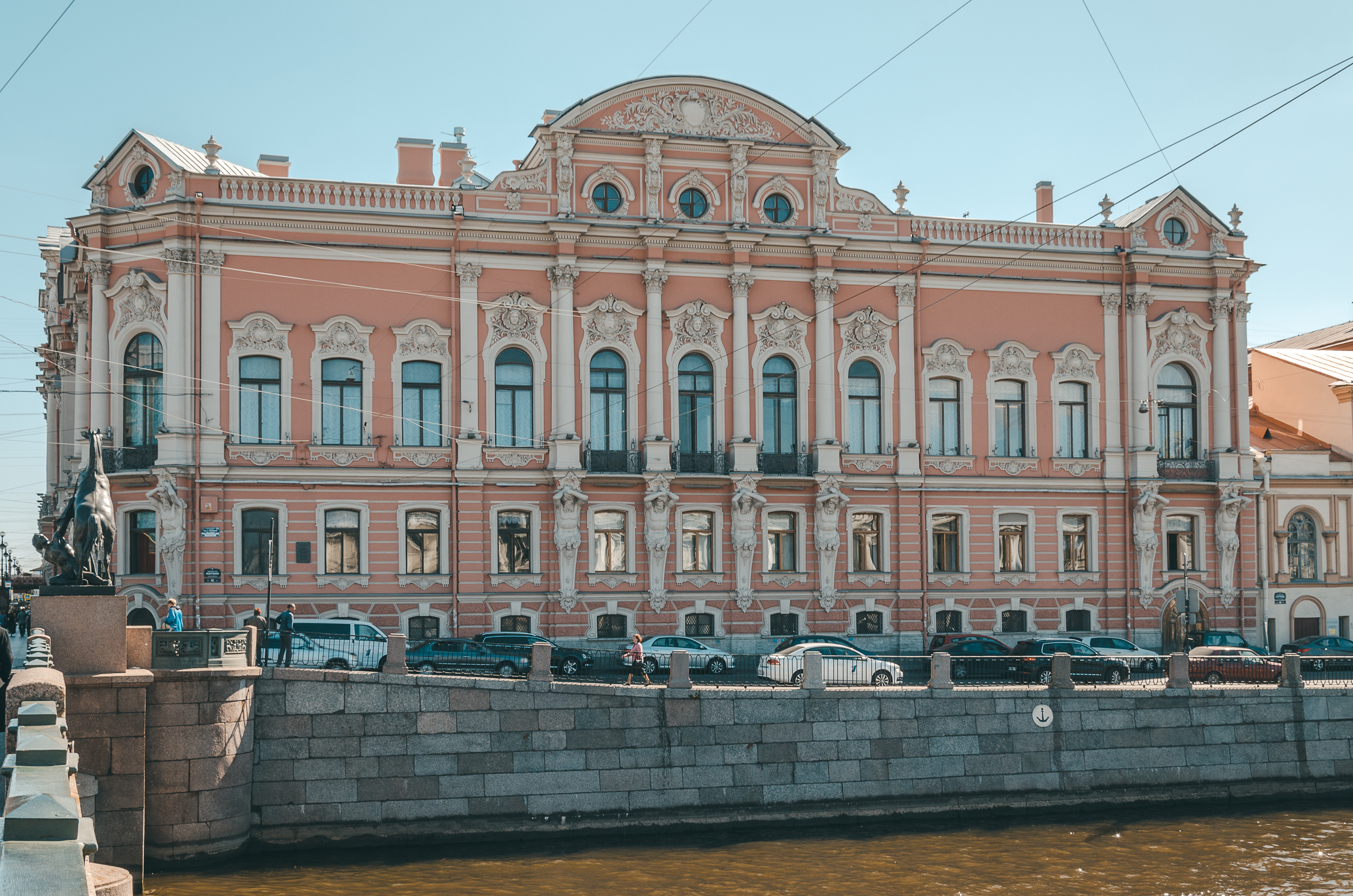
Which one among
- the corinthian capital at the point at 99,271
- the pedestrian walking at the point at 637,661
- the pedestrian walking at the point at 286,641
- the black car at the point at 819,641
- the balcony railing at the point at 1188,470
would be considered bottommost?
the black car at the point at 819,641

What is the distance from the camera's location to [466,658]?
76.4 feet

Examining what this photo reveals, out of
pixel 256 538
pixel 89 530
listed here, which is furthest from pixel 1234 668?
pixel 256 538

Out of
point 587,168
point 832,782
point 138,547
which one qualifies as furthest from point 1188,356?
point 138,547

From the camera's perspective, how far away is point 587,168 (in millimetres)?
29156

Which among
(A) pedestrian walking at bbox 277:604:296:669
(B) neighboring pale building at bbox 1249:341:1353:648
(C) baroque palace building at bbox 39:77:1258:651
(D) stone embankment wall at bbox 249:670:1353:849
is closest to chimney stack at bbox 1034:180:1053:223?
(C) baroque palace building at bbox 39:77:1258:651

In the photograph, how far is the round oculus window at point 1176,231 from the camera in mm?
32781

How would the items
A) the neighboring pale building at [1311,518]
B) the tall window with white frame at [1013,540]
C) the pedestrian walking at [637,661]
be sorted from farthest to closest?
the neighboring pale building at [1311,518] < the tall window with white frame at [1013,540] < the pedestrian walking at [637,661]

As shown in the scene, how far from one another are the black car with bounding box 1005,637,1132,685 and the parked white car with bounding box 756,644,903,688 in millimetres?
2187

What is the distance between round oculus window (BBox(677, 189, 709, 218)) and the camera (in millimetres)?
29938

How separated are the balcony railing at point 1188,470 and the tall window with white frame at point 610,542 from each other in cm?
1438

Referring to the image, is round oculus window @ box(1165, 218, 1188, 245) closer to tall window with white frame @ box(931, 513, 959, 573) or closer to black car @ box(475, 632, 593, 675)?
tall window with white frame @ box(931, 513, 959, 573)

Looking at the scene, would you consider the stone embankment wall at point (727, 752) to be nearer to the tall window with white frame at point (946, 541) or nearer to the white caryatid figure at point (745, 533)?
the white caryatid figure at point (745, 533)

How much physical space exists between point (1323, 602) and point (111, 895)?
3512cm

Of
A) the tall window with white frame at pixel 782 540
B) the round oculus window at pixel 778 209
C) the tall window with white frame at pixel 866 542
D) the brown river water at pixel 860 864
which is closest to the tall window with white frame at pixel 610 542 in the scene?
the tall window with white frame at pixel 782 540
